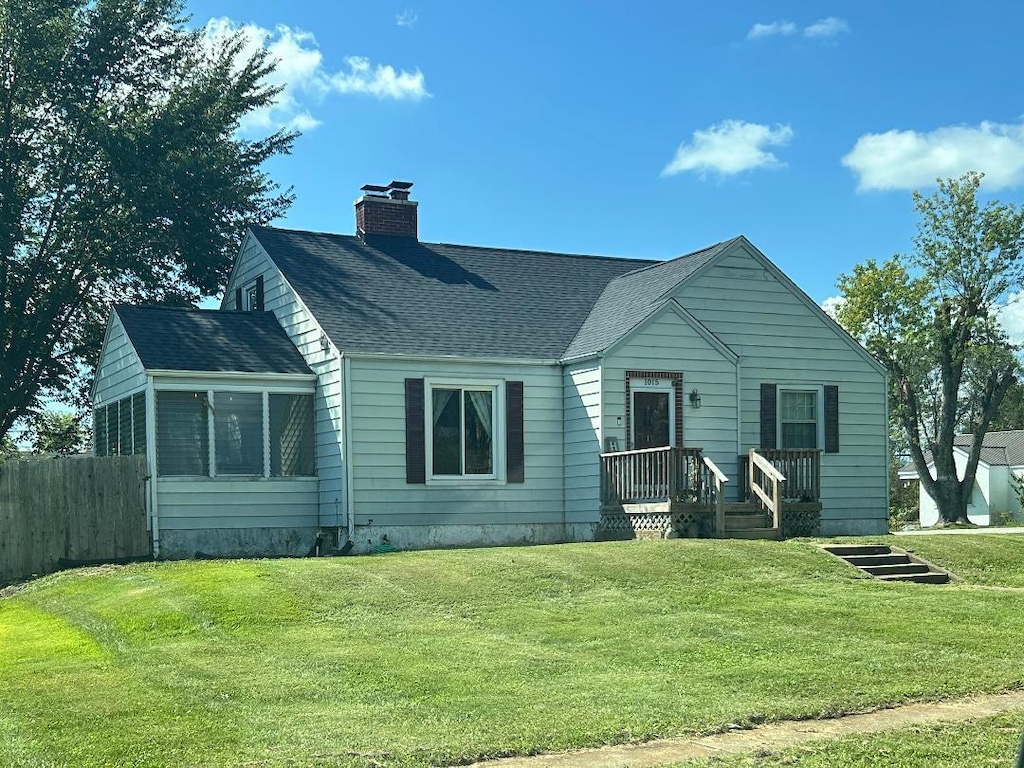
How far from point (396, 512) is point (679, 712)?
13095 mm

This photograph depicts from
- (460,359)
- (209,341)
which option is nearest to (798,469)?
(460,359)

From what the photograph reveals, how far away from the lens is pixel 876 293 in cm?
4234

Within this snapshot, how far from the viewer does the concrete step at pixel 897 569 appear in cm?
1661

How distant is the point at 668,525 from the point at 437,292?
290 inches

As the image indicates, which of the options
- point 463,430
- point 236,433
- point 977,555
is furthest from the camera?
point 463,430

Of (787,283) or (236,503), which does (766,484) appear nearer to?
(787,283)

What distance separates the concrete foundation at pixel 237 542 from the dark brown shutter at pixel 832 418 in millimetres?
10293

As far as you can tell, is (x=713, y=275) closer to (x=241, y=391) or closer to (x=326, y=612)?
(x=241, y=391)

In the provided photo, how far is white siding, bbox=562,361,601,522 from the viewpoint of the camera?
21781 millimetres

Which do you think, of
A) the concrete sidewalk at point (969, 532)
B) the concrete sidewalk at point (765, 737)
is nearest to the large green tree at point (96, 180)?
the concrete sidewalk at point (969, 532)

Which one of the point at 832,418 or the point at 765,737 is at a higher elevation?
the point at 832,418

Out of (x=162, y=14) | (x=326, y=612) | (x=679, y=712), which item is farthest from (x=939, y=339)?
(x=679, y=712)

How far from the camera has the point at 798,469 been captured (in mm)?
22016

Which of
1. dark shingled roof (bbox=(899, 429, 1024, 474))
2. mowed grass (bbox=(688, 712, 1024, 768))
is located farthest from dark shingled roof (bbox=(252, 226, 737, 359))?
dark shingled roof (bbox=(899, 429, 1024, 474))
